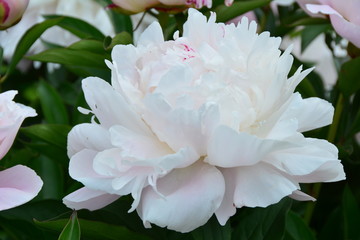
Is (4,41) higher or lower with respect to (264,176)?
lower

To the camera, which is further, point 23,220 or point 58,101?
point 58,101

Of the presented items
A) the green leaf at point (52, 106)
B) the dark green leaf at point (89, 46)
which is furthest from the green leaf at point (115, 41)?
the green leaf at point (52, 106)

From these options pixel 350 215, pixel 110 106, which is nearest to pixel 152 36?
pixel 110 106

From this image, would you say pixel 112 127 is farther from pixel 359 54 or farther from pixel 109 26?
pixel 109 26

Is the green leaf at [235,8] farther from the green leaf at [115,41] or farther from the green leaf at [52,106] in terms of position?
the green leaf at [52,106]

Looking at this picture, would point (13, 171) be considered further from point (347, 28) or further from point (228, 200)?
point (347, 28)

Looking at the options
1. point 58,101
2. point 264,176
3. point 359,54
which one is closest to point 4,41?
point 58,101

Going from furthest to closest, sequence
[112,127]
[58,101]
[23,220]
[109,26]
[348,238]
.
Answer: [109,26] < [58,101] < [348,238] < [23,220] < [112,127]
